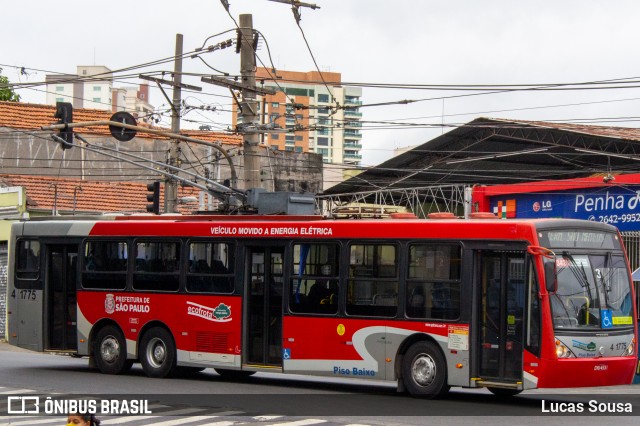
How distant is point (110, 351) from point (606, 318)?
32.3 feet

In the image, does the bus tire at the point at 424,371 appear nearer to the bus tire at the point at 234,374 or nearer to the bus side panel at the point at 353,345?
the bus side panel at the point at 353,345

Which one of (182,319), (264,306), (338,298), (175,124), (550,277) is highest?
(175,124)

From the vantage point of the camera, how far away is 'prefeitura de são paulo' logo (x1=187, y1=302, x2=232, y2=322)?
19.3 m

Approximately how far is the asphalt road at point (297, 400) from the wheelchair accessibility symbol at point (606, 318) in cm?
129

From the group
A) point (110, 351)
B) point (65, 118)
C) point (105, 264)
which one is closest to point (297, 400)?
point (110, 351)

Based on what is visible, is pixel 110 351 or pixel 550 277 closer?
pixel 550 277

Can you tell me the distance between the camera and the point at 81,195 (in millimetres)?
43312

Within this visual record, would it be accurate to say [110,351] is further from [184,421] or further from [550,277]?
[550,277]

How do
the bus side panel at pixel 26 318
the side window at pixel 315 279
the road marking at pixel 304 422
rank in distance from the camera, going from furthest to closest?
1. the bus side panel at pixel 26 318
2. the side window at pixel 315 279
3. the road marking at pixel 304 422

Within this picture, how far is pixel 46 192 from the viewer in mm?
41750

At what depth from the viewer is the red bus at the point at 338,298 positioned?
1585 centimetres

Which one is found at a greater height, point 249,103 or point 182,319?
point 249,103

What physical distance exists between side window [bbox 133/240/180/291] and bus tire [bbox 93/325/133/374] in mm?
1133

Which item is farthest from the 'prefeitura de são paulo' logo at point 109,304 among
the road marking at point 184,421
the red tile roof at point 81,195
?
the red tile roof at point 81,195
